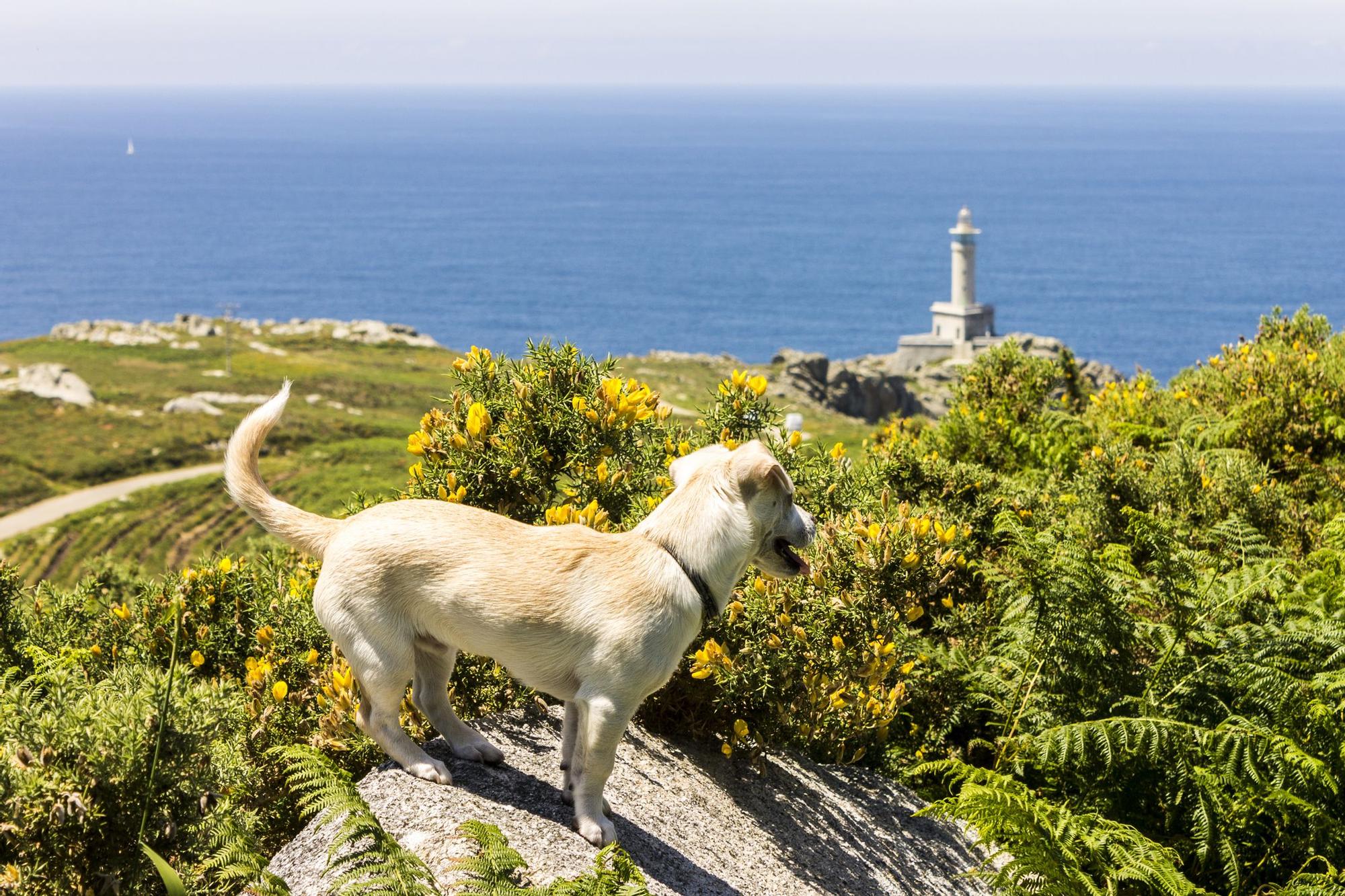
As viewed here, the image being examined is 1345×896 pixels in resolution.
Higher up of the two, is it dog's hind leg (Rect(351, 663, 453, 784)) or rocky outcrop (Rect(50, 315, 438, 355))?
Answer: dog's hind leg (Rect(351, 663, 453, 784))

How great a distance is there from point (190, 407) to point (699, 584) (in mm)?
77153

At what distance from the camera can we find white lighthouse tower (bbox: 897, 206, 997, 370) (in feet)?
367

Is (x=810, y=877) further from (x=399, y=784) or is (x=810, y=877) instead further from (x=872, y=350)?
(x=872, y=350)

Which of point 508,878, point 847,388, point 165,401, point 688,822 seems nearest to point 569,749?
point 688,822

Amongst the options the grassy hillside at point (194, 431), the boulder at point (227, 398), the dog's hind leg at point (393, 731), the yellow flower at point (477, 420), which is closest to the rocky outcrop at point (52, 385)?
the grassy hillside at point (194, 431)

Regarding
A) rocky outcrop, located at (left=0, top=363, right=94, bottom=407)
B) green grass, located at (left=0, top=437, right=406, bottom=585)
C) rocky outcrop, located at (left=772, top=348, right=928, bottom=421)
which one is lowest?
rocky outcrop, located at (left=0, top=363, right=94, bottom=407)

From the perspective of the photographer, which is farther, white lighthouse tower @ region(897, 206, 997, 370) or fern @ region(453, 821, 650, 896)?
white lighthouse tower @ region(897, 206, 997, 370)

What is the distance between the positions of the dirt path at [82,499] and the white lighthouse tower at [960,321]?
6924 cm

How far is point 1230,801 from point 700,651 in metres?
2.89

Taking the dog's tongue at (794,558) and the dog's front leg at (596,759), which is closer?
the dog's front leg at (596,759)

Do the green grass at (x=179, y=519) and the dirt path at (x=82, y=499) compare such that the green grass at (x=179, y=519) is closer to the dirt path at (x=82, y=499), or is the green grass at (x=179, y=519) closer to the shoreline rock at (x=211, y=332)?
the dirt path at (x=82, y=499)

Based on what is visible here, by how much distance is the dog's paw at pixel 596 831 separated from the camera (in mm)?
5004

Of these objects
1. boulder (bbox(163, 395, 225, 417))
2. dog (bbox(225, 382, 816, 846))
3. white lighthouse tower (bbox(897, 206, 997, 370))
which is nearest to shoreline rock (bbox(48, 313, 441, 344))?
boulder (bbox(163, 395, 225, 417))

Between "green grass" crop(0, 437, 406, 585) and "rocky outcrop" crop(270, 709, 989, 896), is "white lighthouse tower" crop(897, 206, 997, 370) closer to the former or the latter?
"green grass" crop(0, 437, 406, 585)
